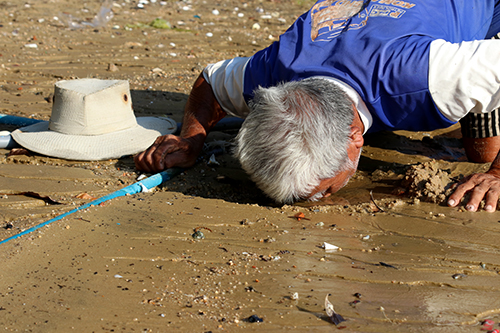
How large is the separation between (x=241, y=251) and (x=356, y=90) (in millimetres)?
1043

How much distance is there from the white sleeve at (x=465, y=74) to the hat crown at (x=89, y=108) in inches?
76.9

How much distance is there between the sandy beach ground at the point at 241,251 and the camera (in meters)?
1.52

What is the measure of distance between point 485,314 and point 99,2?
7.89 meters

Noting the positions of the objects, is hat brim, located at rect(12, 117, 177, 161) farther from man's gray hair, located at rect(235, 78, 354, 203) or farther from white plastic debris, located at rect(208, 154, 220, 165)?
man's gray hair, located at rect(235, 78, 354, 203)

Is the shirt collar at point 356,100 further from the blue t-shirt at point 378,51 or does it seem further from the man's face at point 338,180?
the man's face at point 338,180

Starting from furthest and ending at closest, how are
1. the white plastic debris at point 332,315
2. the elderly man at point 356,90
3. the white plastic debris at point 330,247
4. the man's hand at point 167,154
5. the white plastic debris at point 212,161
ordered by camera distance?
the white plastic debris at point 212,161, the man's hand at point 167,154, the elderly man at point 356,90, the white plastic debris at point 330,247, the white plastic debris at point 332,315

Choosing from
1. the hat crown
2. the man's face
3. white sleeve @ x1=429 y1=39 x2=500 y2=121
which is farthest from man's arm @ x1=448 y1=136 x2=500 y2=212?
the hat crown

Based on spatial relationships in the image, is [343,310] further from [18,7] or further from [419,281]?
[18,7]

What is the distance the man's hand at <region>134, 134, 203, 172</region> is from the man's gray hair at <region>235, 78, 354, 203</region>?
684 millimetres

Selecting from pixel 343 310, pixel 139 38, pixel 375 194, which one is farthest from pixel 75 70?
pixel 343 310

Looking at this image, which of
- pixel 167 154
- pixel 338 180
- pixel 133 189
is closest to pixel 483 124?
pixel 338 180

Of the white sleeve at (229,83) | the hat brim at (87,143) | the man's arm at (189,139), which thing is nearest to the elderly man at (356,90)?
the white sleeve at (229,83)

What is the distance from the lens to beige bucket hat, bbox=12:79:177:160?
9.66 feet

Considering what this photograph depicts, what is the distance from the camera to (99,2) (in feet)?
25.8
